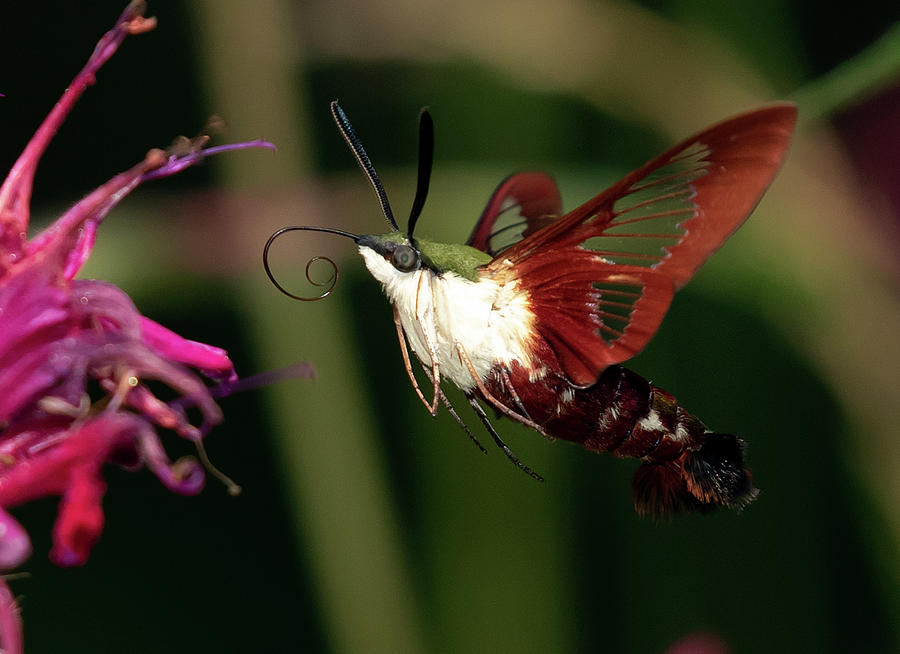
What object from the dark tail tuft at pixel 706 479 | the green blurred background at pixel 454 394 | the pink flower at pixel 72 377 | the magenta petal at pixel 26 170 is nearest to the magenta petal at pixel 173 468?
the pink flower at pixel 72 377

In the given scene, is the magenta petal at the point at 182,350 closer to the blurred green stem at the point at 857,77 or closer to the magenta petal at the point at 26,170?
the magenta petal at the point at 26,170

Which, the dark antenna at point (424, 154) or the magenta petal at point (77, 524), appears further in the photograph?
the dark antenna at point (424, 154)

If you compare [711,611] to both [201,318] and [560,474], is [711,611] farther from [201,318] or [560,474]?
[201,318]

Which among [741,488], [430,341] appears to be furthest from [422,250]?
[741,488]

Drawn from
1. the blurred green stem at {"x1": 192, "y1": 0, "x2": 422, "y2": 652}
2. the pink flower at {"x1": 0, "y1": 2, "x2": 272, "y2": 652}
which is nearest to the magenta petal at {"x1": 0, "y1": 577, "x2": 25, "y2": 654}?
the pink flower at {"x1": 0, "y1": 2, "x2": 272, "y2": 652}

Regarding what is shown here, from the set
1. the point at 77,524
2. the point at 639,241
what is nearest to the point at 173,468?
the point at 77,524

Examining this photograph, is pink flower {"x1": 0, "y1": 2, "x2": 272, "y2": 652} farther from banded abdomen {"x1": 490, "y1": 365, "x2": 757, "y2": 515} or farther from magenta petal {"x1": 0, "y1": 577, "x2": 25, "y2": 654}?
banded abdomen {"x1": 490, "y1": 365, "x2": 757, "y2": 515}
